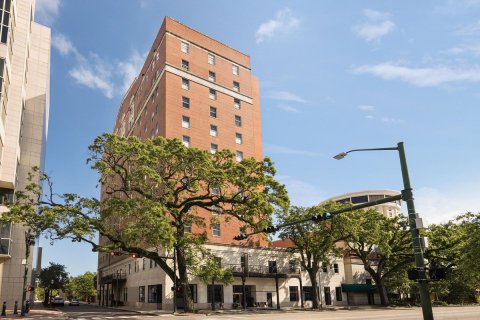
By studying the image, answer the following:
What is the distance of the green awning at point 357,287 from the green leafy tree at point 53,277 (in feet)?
144

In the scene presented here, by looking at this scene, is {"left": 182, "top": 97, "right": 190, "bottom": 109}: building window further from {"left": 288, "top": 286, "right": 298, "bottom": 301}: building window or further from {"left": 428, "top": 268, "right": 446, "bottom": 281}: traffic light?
{"left": 428, "top": 268, "right": 446, "bottom": 281}: traffic light

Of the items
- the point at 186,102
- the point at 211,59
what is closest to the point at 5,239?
the point at 186,102

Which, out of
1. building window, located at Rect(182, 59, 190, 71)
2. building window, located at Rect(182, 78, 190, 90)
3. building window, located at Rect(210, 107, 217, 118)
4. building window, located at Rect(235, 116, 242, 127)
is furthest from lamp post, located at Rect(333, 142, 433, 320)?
building window, located at Rect(182, 59, 190, 71)

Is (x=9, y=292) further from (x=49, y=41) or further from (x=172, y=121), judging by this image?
(x=49, y=41)

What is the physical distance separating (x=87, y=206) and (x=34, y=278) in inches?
1558

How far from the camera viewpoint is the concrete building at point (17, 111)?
36.5 meters

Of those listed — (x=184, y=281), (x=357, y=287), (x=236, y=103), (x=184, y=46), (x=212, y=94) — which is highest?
Answer: (x=184, y=46)

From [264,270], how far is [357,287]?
58.9 ft

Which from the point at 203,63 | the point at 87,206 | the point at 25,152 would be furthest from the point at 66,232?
the point at 203,63

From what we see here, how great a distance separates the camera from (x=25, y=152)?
52.2 metres

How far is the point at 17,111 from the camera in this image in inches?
1539

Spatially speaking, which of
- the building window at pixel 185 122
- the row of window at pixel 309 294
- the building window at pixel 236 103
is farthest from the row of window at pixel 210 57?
the row of window at pixel 309 294

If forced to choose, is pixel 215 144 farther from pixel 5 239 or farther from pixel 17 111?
pixel 5 239

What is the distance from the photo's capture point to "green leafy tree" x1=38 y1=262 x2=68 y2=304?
62438 millimetres
